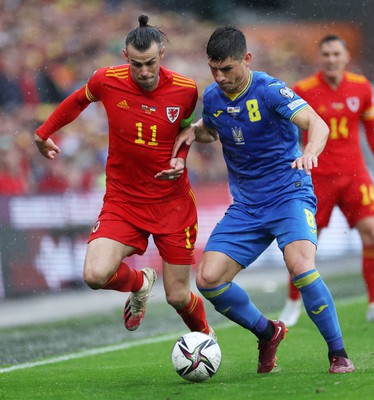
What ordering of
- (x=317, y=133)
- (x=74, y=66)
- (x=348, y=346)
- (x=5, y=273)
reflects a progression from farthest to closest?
Result: (x=74, y=66) → (x=5, y=273) → (x=348, y=346) → (x=317, y=133)

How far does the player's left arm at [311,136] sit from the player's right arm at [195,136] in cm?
88

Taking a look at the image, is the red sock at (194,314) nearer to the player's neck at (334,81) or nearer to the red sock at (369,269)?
the red sock at (369,269)

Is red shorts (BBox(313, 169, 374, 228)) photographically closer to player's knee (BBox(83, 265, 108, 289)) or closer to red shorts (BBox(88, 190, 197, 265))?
red shorts (BBox(88, 190, 197, 265))

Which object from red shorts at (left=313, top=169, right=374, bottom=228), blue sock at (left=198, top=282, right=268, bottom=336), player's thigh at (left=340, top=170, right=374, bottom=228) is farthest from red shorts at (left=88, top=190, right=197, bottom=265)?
player's thigh at (left=340, top=170, right=374, bottom=228)

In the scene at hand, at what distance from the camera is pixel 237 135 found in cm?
639

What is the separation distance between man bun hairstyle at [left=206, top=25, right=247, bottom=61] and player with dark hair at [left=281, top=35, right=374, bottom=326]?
3.20 m

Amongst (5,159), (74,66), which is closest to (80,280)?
(5,159)

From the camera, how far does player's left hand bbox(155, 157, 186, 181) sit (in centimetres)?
675

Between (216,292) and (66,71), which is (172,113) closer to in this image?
(216,292)

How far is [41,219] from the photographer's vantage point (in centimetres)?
1288

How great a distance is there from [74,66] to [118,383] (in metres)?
11.3

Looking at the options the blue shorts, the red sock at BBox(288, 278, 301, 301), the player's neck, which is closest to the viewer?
the blue shorts

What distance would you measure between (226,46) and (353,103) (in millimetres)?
3530

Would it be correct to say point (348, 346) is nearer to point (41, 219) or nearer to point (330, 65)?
point (330, 65)
